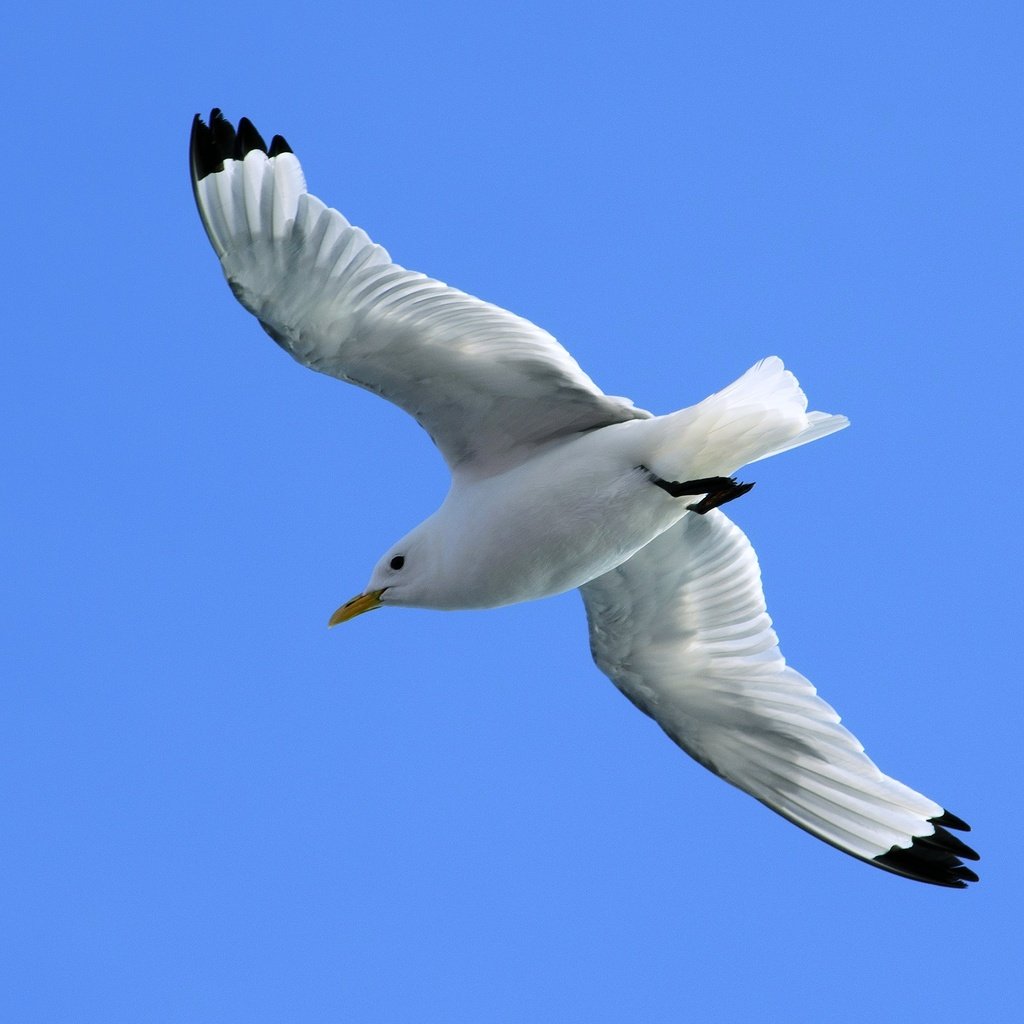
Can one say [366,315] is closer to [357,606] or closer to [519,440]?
[519,440]

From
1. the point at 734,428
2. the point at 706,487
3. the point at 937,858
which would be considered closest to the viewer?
the point at 734,428

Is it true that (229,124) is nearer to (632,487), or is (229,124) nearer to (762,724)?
(632,487)

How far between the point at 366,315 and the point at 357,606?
1.15 meters

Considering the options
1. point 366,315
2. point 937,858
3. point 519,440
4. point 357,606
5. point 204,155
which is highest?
point 204,155

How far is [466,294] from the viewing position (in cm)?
563

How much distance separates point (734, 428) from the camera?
18.1ft

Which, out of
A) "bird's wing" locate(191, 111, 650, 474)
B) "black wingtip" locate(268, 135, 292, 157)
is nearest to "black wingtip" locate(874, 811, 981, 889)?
"bird's wing" locate(191, 111, 650, 474)

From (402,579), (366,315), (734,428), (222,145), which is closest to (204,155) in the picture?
(222,145)

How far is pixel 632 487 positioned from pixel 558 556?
13.3 inches

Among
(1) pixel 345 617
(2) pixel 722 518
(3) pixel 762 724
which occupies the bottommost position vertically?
(1) pixel 345 617

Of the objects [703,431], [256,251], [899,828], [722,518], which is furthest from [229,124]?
[899,828]

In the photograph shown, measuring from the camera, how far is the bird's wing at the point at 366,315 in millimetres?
5527

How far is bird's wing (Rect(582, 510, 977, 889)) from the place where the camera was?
6461mm

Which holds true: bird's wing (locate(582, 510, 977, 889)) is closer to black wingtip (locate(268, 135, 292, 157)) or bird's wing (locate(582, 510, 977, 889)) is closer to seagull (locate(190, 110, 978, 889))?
seagull (locate(190, 110, 978, 889))
